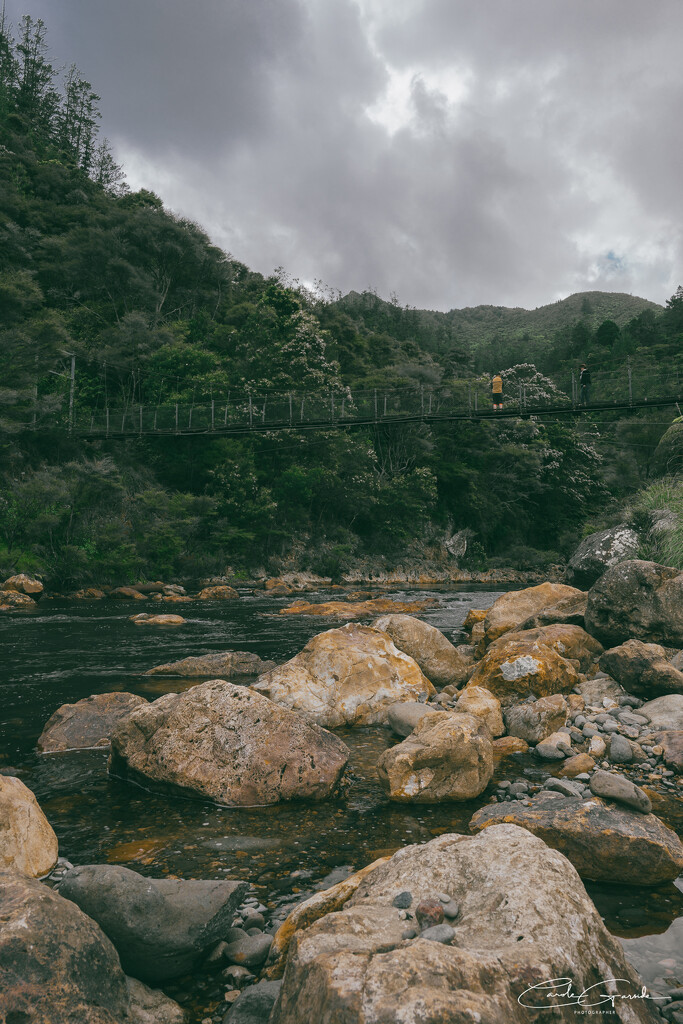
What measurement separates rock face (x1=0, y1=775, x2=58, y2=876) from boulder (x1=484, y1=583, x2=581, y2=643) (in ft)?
24.0

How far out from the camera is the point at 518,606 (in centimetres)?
1033

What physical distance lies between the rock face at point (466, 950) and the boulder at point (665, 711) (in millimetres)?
3447

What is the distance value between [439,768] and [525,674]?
96.5 inches

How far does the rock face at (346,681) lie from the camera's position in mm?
6328

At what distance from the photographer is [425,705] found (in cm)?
625

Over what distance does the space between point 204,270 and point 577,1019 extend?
158 ft

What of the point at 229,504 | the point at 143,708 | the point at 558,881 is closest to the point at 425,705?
the point at 143,708

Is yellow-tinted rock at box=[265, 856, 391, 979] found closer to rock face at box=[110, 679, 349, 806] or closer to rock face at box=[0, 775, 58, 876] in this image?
rock face at box=[0, 775, 58, 876]

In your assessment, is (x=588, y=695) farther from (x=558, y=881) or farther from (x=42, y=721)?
(x=42, y=721)

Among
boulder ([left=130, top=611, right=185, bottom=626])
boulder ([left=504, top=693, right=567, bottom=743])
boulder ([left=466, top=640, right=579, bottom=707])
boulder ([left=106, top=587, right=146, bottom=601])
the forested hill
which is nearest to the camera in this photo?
boulder ([left=504, top=693, right=567, bottom=743])

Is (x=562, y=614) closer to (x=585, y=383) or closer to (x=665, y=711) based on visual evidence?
(x=665, y=711)

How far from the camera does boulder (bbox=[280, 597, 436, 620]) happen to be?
622 inches

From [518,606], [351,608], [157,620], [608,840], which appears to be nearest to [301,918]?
[608,840]

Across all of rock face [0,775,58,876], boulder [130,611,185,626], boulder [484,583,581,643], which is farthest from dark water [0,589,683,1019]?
boulder [130,611,185,626]
